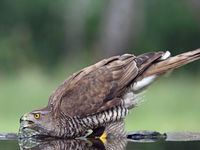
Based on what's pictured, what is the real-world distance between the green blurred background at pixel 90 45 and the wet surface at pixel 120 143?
3.16 m

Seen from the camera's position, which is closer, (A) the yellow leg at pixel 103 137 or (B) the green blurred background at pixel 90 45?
(A) the yellow leg at pixel 103 137

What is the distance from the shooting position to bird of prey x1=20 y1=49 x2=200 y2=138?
7777 mm

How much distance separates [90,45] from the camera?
26344 millimetres

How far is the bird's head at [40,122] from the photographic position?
7.68 m

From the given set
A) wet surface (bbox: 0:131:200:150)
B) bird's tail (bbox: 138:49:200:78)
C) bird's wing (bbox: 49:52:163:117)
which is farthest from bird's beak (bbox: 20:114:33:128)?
bird's tail (bbox: 138:49:200:78)

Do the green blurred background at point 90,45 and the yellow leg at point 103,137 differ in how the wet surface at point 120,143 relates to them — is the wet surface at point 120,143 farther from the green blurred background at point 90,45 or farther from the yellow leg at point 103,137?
the green blurred background at point 90,45

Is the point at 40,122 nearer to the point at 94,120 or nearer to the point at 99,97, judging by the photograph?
the point at 94,120

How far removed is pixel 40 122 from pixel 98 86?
93cm

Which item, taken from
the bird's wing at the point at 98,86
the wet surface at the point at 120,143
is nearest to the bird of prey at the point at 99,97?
the bird's wing at the point at 98,86

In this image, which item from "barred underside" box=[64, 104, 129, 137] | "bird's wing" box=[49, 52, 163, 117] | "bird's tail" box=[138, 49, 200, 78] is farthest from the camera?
"bird's tail" box=[138, 49, 200, 78]

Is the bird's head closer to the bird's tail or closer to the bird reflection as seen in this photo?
the bird reflection

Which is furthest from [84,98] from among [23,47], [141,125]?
[23,47]

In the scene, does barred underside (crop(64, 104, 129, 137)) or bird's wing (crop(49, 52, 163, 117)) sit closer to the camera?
barred underside (crop(64, 104, 129, 137))

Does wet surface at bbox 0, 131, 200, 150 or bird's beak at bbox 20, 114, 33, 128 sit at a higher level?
bird's beak at bbox 20, 114, 33, 128
